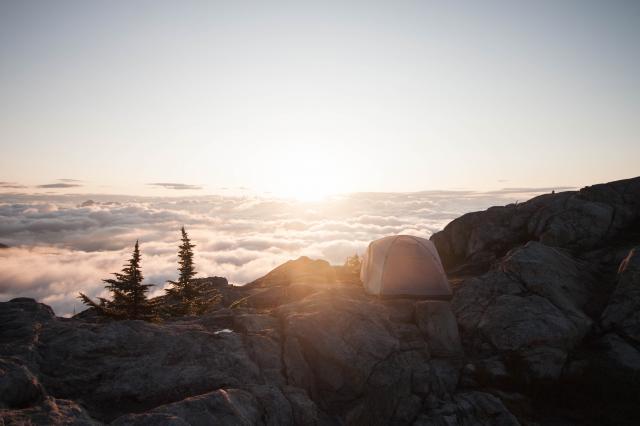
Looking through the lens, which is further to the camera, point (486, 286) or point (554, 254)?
point (554, 254)

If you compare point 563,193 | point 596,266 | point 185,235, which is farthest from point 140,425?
point 563,193

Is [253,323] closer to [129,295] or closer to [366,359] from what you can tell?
[366,359]

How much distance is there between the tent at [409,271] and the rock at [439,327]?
1685mm

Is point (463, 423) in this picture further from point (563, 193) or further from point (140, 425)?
point (563, 193)

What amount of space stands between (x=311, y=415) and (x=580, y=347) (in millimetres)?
11876

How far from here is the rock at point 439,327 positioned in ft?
47.0

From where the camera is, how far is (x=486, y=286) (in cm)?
1695

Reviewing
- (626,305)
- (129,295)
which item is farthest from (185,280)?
(626,305)

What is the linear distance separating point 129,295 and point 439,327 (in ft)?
58.9

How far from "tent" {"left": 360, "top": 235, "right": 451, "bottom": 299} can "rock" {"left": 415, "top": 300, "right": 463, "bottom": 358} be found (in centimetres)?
168

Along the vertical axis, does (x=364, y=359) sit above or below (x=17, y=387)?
below

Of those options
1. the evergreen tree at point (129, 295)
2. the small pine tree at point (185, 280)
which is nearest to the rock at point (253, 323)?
the evergreen tree at point (129, 295)

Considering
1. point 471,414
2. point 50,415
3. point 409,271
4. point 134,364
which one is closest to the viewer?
point 50,415

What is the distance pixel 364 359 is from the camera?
12.6m
